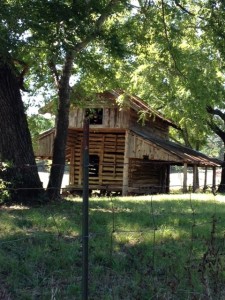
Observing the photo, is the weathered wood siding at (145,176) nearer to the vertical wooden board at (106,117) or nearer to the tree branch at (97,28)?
the vertical wooden board at (106,117)

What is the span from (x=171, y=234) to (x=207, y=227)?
1.19 meters

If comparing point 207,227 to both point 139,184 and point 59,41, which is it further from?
point 139,184

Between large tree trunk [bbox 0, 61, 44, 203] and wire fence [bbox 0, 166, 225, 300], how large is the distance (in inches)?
85.8

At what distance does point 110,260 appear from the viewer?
711cm

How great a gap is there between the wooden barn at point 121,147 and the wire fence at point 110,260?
55.9 ft

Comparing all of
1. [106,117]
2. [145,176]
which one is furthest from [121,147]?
[145,176]

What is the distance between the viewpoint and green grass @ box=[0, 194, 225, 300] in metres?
6.02

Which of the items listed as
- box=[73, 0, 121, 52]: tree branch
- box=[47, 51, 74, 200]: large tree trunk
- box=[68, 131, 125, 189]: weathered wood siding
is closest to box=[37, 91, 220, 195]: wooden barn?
box=[68, 131, 125, 189]: weathered wood siding

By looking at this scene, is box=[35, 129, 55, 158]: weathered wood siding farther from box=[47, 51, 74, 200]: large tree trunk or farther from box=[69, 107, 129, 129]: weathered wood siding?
box=[47, 51, 74, 200]: large tree trunk

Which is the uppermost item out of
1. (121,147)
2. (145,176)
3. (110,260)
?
(121,147)

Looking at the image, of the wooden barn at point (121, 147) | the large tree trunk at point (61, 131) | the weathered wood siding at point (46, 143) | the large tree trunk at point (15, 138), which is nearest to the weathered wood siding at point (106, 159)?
the wooden barn at point (121, 147)

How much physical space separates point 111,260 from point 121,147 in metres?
22.7

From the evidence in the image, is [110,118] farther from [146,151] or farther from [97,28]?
[97,28]

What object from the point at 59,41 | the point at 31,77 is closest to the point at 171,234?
the point at 59,41
